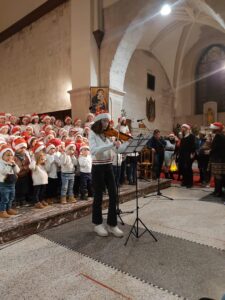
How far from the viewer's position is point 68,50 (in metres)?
9.88

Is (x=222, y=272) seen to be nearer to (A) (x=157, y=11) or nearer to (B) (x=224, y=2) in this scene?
(B) (x=224, y=2)

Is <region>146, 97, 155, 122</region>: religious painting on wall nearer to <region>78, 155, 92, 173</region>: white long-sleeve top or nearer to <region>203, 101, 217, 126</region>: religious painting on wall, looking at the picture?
<region>203, 101, 217, 126</region>: religious painting on wall

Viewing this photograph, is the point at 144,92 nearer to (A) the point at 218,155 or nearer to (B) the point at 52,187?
(A) the point at 218,155

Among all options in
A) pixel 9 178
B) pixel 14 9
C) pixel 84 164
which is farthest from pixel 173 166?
pixel 14 9

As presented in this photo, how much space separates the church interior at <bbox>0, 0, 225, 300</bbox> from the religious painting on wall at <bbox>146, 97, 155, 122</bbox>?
6 centimetres

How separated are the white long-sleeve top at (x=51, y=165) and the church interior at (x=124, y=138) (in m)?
0.15

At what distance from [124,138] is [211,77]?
542 inches

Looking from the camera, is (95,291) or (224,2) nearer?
(95,291)

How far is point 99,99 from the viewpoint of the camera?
852cm

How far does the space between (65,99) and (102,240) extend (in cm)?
774

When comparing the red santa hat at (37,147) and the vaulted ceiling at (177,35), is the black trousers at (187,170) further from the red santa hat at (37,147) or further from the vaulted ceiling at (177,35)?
the vaulted ceiling at (177,35)

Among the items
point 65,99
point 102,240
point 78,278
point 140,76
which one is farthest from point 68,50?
point 78,278

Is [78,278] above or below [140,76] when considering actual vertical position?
below

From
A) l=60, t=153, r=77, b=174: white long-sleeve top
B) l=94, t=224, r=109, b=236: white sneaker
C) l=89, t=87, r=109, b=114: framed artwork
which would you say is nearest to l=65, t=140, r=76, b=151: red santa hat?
l=60, t=153, r=77, b=174: white long-sleeve top
